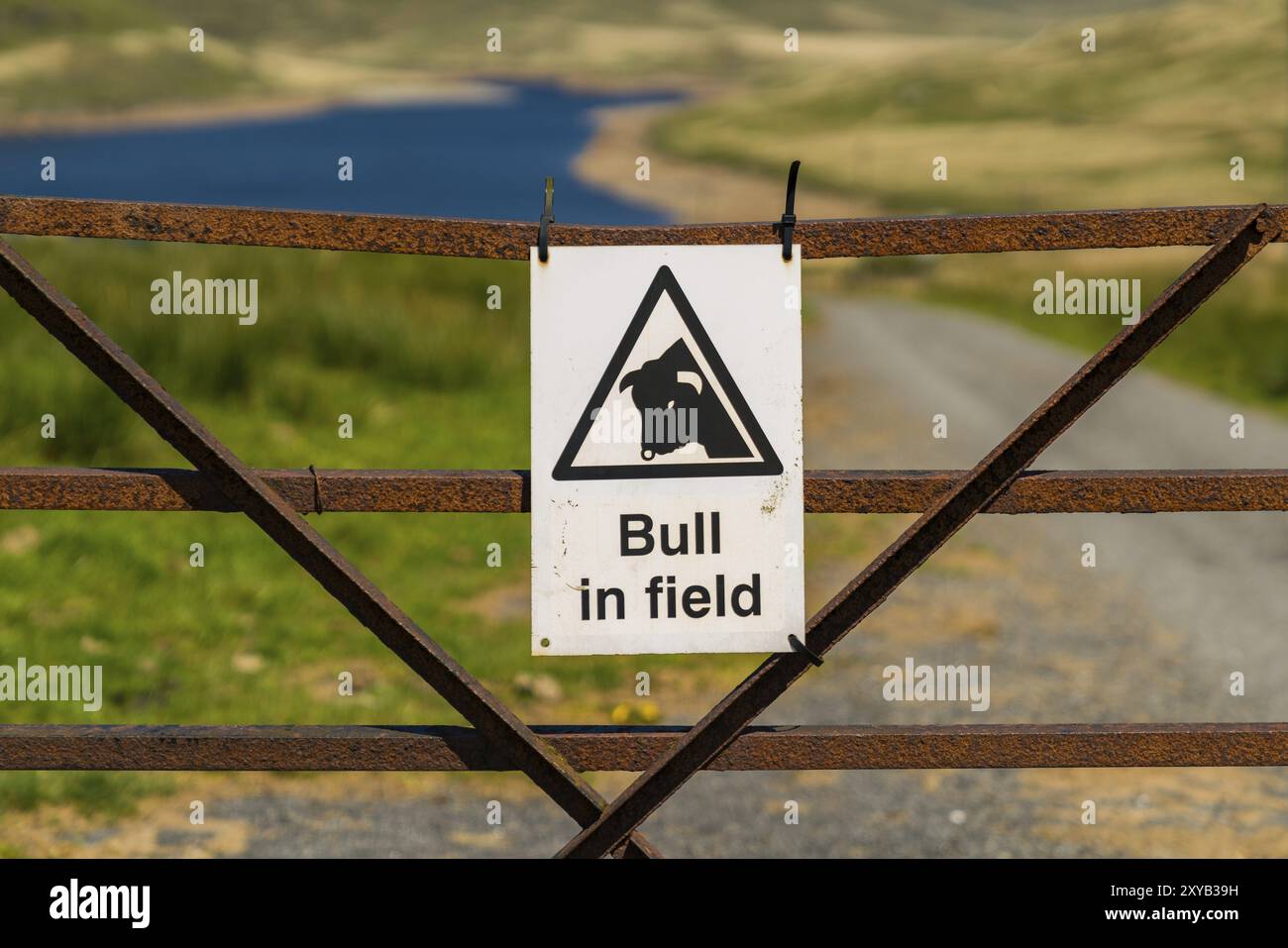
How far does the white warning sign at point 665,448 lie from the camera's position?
3.11 meters

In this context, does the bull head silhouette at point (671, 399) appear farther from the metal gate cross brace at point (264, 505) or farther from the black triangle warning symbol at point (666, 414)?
the metal gate cross brace at point (264, 505)

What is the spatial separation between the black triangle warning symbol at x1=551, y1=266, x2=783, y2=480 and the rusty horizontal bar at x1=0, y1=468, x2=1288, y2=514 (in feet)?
0.59

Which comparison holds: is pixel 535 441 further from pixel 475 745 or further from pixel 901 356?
pixel 901 356

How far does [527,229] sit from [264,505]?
0.82 m

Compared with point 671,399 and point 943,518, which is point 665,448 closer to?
point 671,399

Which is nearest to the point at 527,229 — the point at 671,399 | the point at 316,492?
the point at 671,399

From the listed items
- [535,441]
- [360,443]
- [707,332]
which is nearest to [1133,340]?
[707,332]

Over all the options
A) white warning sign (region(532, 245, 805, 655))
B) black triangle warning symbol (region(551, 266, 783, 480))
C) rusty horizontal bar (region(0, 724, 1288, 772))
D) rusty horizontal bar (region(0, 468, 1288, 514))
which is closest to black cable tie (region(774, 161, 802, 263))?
white warning sign (region(532, 245, 805, 655))

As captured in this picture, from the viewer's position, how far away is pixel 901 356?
1862 centimetres

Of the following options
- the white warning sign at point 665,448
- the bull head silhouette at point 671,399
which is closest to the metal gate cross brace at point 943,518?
the white warning sign at point 665,448

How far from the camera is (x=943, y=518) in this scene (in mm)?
3164

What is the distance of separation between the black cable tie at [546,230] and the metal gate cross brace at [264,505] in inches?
29.9

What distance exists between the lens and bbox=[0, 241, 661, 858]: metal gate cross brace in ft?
10.1

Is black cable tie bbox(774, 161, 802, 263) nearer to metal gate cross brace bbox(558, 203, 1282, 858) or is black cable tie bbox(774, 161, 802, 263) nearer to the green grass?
metal gate cross brace bbox(558, 203, 1282, 858)
